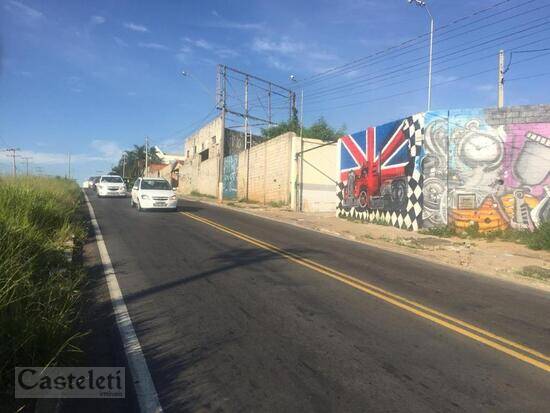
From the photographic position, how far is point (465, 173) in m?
16.9

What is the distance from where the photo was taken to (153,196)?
73.6ft

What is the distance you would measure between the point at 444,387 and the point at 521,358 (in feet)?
4.68

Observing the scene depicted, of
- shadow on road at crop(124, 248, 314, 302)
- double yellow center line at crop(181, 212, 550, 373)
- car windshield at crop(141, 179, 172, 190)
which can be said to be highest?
car windshield at crop(141, 179, 172, 190)

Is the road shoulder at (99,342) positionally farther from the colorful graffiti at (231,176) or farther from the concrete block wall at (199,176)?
the concrete block wall at (199,176)

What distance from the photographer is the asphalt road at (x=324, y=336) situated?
427 centimetres

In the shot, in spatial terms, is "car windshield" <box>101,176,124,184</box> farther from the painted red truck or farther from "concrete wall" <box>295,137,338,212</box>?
the painted red truck

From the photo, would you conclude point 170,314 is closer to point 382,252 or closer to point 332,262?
point 332,262

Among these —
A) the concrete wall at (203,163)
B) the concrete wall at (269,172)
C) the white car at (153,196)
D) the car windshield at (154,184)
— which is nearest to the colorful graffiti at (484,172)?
the white car at (153,196)

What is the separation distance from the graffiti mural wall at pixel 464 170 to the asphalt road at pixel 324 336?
5961 mm

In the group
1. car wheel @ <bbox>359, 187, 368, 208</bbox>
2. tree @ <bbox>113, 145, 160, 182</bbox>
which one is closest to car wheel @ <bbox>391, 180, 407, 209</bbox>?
car wheel @ <bbox>359, 187, 368, 208</bbox>

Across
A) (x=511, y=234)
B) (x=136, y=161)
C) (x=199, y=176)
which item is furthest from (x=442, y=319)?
(x=136, y=161)

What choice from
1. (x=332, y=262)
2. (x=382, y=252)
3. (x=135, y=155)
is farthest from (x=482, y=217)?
(x=135, y=155)

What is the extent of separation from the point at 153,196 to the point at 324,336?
17806 mm

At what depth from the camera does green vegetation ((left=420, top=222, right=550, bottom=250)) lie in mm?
14141
